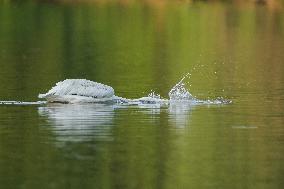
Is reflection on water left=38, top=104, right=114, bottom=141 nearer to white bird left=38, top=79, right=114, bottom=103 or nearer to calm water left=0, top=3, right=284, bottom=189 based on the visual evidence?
calm water left=0, top=3, right=284, bottom=189

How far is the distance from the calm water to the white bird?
0.28 metres

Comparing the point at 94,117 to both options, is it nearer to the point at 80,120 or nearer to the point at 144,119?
the point at 80,120

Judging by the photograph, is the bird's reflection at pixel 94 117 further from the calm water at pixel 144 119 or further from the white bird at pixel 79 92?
the white bird at pixel 79 92

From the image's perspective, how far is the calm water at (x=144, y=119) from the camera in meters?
20.2

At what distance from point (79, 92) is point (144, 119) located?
116 inches

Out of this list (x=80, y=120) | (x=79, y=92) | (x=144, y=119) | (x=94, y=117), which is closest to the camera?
(x=80, y=120)

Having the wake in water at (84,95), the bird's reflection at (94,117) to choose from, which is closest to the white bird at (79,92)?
the wake in water at (84,95)

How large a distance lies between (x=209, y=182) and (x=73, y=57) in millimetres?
30797

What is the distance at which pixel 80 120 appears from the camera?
86.3ft

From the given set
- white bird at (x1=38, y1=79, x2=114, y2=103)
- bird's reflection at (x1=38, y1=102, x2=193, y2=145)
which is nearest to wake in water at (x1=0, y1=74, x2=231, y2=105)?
white bird at (x1=38, y1=79, x2=114, y2=103)

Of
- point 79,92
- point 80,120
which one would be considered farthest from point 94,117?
point 79,92

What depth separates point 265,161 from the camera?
21.4 metres

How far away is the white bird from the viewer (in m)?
29.1

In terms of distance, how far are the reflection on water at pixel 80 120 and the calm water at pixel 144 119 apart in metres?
0.02
